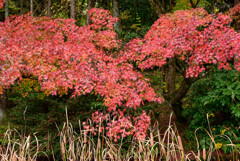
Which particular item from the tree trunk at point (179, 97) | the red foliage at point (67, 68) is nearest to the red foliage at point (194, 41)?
the red foliage at point (67, 68)

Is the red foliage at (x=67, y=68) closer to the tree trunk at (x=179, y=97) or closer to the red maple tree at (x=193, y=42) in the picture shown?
the red maple tree at (x=193, y=42)

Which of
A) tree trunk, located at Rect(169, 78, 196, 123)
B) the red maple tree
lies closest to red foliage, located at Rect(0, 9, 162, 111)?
the red maple tree

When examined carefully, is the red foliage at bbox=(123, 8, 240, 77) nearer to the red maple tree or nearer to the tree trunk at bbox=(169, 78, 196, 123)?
the red maple tree

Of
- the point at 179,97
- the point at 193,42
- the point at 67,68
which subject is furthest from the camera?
the point at 179,97

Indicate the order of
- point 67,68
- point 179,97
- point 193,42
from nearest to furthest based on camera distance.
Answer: point 193,42, point 67,68, point 179,97

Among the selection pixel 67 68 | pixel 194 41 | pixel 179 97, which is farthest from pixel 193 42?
pixel 67 68

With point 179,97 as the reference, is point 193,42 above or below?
above

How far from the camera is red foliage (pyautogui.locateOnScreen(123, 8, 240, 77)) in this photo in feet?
14.8

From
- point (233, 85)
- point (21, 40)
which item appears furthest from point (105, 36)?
point (233, 85)

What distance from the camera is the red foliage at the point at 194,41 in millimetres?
4500

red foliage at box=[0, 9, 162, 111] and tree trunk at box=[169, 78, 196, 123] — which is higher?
red foliage at box=[0, 9, 162, 111]

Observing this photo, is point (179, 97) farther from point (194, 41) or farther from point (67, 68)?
point (67, 68)

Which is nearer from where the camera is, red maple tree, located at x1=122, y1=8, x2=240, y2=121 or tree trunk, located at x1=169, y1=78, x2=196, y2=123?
red maple tree, located at x1=122, y1=8, x2=240, y2=121

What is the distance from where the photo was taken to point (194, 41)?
4.91 m
